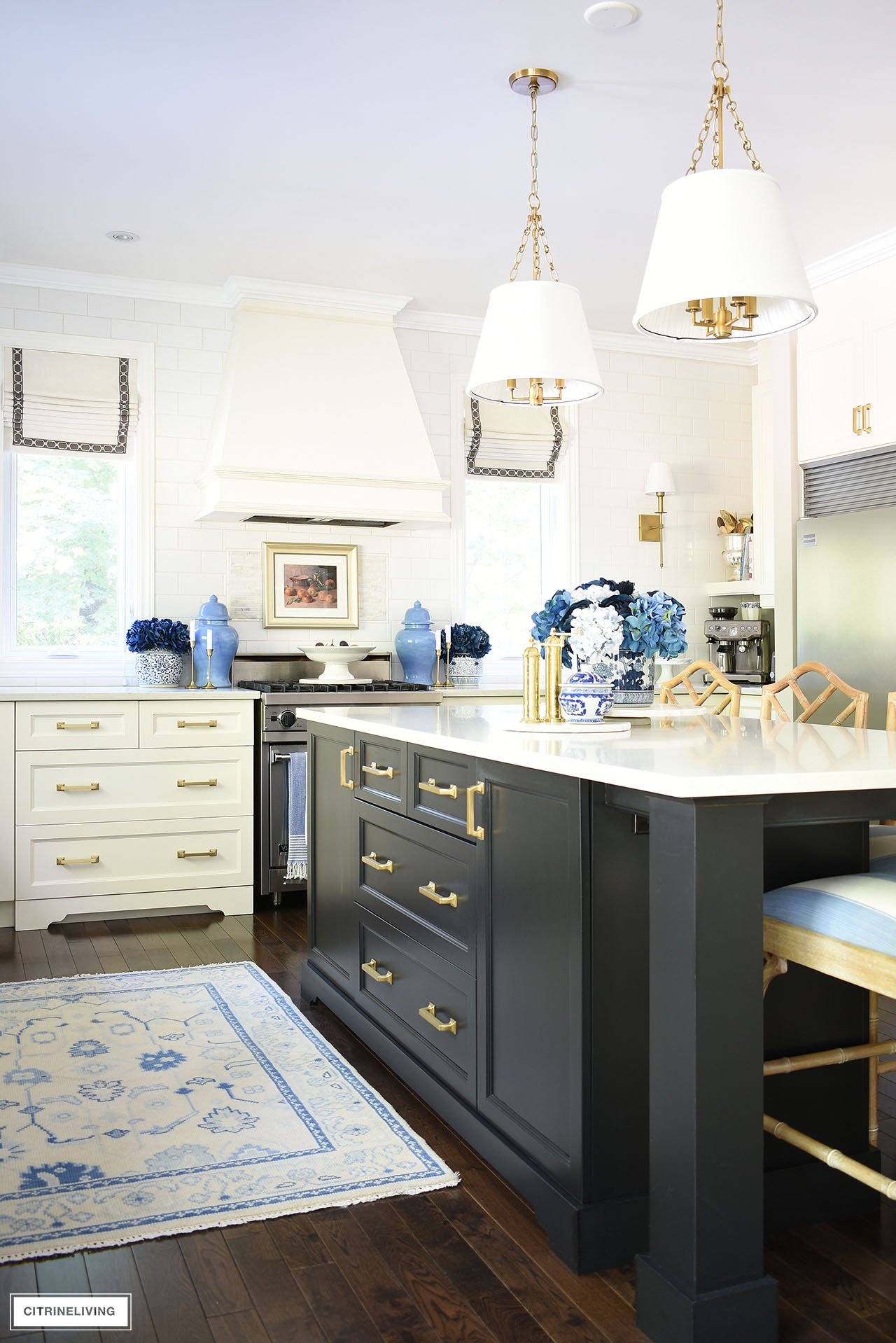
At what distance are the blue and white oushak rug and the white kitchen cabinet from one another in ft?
3.67

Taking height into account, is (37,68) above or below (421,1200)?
above

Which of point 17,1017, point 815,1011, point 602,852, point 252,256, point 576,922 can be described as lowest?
point 17,1017

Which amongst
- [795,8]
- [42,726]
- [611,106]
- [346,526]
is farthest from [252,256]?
[795,8]

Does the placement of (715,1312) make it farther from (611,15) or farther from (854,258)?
(854,258)

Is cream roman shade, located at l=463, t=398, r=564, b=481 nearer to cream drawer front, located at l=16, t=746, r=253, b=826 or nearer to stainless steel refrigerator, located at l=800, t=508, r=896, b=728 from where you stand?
stainless steel refrigerator, located at l=800, t=508, r=896, b=728

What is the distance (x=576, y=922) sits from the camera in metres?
1.95

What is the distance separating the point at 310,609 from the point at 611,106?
9.33 ft

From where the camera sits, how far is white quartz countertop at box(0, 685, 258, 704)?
15.0 feet

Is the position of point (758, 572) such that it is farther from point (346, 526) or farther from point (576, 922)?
point (576, 922)

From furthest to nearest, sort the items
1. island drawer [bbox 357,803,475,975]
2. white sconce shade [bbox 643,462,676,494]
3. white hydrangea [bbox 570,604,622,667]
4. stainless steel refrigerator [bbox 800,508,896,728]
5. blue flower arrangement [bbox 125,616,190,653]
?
white sconce shade [bbox 643,462,676,494]
blue flower arrangement [bbox 125,616,190,653]
stainless steel refrigerator [bbox 800,508,896,728]
white hydrangea [bbox 570,604,622,667]
island drawer [bbox 357,803,475,975]

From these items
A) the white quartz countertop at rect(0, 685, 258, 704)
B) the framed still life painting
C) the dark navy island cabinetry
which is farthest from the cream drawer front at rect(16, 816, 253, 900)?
the dark navy island cabinetry

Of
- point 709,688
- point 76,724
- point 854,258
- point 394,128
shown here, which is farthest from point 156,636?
point 854,258

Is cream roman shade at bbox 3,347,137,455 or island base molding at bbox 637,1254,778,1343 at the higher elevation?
cream roman shade at bbox 3,347,137,455

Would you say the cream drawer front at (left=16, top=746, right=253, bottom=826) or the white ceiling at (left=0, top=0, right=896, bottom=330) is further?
the cream drawer front at (left=16, top=746, right=253, bottom=826)
